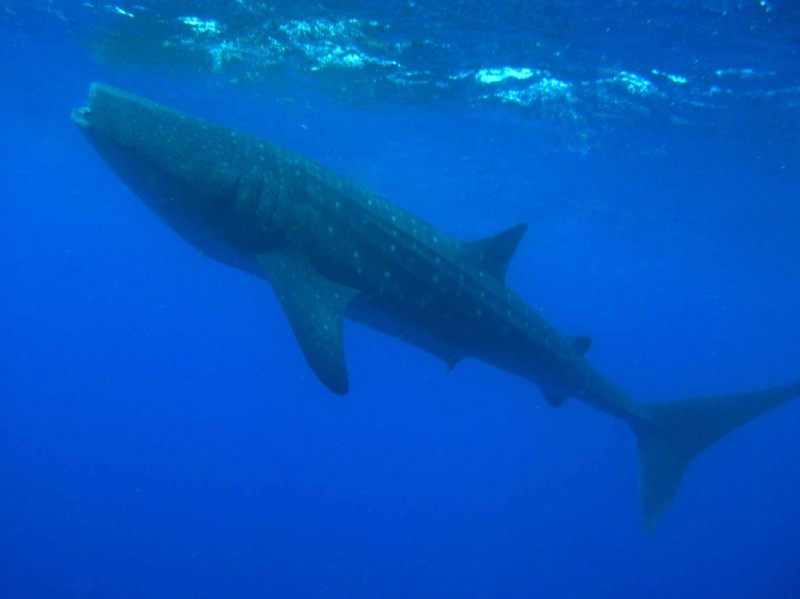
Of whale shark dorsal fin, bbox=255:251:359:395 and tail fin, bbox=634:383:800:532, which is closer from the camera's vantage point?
whale shark dorsal fin, bbox=255:251:359:395

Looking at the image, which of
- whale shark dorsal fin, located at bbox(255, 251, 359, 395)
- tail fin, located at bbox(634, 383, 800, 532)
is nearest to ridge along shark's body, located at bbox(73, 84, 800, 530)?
whale shark dorsal fin, located at bbox(255, 251, 359, 395)

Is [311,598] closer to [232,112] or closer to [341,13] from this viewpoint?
[341,13]

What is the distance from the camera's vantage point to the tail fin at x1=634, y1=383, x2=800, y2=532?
9062 mm

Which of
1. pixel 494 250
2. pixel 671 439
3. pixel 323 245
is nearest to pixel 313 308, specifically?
pixel 323 245

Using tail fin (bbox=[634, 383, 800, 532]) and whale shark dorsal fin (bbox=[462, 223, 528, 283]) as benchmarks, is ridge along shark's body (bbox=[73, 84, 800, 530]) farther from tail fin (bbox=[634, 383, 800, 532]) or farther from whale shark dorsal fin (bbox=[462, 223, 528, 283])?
tail fin (bbox=[634, 383, 800, 532])

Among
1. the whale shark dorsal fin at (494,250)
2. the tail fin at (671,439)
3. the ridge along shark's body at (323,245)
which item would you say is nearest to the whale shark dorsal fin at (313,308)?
the ridge along shark's body at (323,245)

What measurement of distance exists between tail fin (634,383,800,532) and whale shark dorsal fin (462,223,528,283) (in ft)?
13.7

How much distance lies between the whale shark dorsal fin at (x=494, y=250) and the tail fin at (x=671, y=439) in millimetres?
4167

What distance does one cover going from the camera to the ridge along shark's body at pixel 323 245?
5176mm

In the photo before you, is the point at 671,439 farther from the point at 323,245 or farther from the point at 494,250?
the point at 323,245

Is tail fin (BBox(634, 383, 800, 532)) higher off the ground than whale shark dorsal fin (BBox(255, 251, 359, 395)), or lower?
higher

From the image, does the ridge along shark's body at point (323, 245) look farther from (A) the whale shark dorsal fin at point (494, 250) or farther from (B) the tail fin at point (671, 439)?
(B) the tail fin at point (671, 439)

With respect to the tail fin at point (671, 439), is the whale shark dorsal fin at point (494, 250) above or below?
above

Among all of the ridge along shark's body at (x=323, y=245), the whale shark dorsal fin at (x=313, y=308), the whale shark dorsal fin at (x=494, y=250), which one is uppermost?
the whale shark dorsal fin at (x=494, y=250)
